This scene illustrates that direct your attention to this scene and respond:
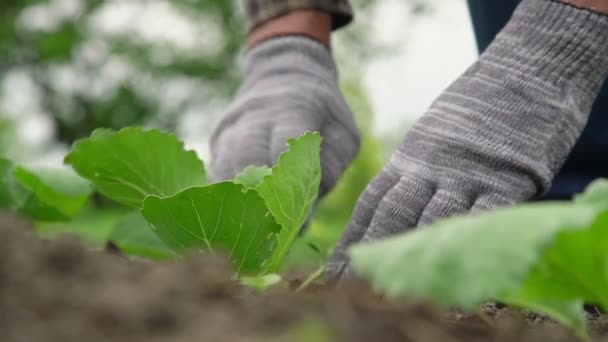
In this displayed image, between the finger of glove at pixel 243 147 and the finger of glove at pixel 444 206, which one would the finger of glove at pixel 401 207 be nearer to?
the finger of glove at pixel 444 206

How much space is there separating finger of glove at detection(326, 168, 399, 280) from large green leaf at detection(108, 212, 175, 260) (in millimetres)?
304

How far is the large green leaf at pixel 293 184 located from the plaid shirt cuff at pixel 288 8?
3.42ft

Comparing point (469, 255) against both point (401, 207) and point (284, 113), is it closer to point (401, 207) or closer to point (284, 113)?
point (401, 207)

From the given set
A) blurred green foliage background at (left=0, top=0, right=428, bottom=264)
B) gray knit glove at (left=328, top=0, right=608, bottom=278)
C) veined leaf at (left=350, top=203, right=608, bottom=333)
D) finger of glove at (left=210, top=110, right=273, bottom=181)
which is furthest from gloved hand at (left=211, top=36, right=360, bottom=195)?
blurred green foliage background at (left=0, top=0, right=428, bottom=264)

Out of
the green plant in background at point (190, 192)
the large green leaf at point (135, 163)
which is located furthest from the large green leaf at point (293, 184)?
the large green leaf at point (135, 163)

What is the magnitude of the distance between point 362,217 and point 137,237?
0.42 meters

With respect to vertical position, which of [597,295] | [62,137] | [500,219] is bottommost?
[62,137]

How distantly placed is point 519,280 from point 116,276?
0.31 meters

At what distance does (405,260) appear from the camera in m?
0.50

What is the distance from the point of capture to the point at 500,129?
1221 millimetres

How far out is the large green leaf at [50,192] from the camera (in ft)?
4.07

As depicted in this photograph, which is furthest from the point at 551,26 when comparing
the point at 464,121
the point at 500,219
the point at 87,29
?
the point at 87,29

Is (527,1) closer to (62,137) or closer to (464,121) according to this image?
(464,121)

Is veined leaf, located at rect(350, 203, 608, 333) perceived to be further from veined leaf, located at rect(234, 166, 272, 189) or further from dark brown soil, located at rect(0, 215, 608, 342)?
veined leaf, located at rect(234, 166, 272, 189)
